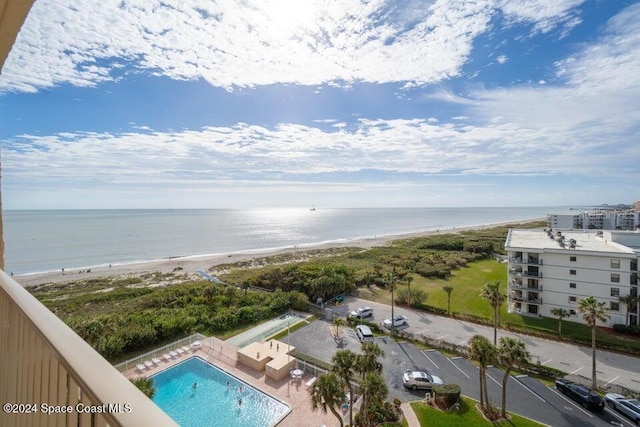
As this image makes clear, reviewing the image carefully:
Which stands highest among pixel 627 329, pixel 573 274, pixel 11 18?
pixel 11 18

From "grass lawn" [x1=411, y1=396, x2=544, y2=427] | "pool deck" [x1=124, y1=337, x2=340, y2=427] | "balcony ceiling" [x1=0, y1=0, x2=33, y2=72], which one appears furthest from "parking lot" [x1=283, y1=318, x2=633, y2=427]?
"balcony ceiling" [x1=0, y1=0, x2=33, y2=72]

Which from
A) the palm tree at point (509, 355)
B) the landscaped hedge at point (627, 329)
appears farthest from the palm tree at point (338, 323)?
the landscaped hedge at point (627, 329)

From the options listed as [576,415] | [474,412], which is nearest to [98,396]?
[474,412]

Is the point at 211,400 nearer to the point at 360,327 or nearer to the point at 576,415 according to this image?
the point at 360,327

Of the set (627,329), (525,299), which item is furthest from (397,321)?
(627,329)

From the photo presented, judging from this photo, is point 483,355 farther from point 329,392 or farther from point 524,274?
point 524,274
